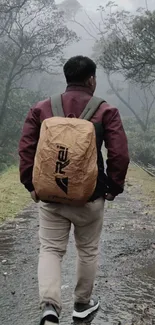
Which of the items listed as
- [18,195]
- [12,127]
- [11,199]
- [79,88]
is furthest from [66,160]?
[12,127]

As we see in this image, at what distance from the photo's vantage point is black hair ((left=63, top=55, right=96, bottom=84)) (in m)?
3.30

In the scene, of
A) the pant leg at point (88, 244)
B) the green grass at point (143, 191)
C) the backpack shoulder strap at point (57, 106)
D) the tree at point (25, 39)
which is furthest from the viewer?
the tree at point (25, 39)

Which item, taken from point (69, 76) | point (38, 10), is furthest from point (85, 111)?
point (38, 10)

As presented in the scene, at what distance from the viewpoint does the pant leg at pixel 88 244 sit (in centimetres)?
336

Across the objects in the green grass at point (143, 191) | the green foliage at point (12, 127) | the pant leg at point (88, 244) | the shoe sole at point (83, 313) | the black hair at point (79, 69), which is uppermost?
the black hair at point (79, 69)

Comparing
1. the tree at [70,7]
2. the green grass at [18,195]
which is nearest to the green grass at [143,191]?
the green grass at [18,195]

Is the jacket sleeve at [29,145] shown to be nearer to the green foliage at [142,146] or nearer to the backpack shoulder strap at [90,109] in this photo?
the backpack shoulder strap at [90,109]

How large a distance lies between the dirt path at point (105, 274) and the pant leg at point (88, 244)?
37cm

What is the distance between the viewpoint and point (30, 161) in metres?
3.33

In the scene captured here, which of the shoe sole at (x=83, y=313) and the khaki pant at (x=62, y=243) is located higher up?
the khaki pant at (x=62, y=243)

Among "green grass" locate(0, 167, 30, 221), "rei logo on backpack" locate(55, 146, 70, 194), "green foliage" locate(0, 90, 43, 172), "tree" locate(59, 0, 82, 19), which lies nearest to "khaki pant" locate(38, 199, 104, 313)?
"rei logo on backpack" locate(55, 146, 70, 194)

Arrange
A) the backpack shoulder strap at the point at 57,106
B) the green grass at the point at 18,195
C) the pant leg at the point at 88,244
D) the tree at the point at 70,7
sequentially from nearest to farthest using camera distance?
the backpack shoulder strap at the point at 57,106
the pant leg at the point at 88,244
the green grass at the point at 18,195
the tree at the point at 70,7

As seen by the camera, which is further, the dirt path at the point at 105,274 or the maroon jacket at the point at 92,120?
the dirt path at the point at 105,274

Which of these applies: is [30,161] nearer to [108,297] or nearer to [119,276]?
[108,297]
